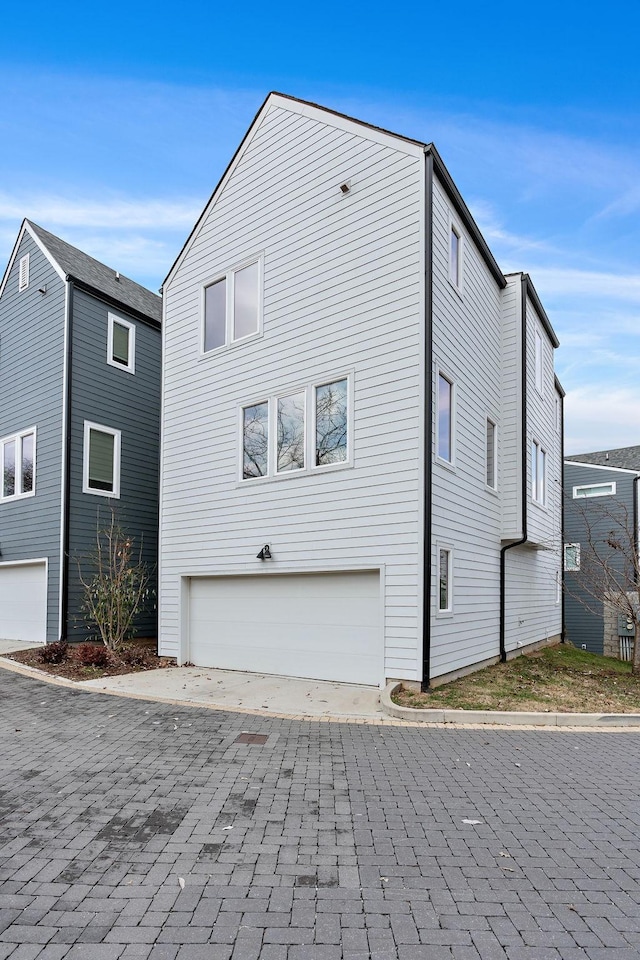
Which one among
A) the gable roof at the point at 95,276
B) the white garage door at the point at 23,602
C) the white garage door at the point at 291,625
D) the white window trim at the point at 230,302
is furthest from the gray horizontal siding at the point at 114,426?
the white window trim at the point at 230,302

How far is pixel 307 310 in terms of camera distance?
10.9 meters

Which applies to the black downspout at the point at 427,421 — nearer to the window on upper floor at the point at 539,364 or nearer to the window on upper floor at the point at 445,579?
the window on upper floor at the point at 445,579

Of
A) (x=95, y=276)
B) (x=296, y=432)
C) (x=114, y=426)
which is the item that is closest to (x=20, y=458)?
(x=114, y=426)

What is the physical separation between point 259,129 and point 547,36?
583 centimetres

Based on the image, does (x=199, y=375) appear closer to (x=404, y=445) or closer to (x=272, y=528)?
(x=272, y=528)

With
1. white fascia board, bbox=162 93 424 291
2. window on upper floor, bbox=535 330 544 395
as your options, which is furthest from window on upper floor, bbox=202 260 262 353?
window on upper floor, bbox=535 330 544 395

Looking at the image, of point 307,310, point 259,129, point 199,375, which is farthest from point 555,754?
point 259,129

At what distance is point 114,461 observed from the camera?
51.7 feet

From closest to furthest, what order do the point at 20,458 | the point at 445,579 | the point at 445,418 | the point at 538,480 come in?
the point at 445,579, the point at 445,418, the point at 538,480, the point at 20,458

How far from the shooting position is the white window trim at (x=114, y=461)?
14.8 metres

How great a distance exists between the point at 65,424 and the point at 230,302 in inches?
202

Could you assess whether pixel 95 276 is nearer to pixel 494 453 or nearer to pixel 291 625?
pixel 291 625

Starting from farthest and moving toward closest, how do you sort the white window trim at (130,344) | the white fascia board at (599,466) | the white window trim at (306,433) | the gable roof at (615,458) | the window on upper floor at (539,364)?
the gable roof at (615,458), the white fascia board at (599,466), the white window trim at (130,344), the window on upper floor at (539,364), the white window trim at (306,433)

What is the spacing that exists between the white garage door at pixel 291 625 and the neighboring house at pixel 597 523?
1550cm
